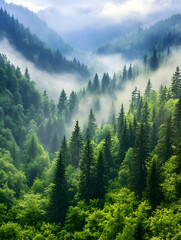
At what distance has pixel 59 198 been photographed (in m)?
48.3

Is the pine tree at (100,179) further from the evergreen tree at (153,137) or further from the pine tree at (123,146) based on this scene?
Answer: the evergreen tree at (153,137)

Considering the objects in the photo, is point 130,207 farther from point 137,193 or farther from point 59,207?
point 59,207

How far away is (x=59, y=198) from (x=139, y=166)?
17522 mm

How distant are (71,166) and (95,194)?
53.9 feet

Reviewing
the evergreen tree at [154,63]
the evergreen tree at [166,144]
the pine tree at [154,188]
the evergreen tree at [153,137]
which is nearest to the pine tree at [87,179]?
the evergreen tree at [166,144]

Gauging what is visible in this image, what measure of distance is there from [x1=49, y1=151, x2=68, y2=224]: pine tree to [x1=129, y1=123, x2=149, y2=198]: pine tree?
13833 mm

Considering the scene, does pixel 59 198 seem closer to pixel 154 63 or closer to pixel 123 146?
pixel 123 146

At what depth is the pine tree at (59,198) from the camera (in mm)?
47344

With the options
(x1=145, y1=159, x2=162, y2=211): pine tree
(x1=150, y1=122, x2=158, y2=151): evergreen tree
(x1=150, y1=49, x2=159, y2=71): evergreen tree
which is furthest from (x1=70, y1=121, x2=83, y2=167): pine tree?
(x1=150, y1=49, x2=159, y2=71): evergreen tree

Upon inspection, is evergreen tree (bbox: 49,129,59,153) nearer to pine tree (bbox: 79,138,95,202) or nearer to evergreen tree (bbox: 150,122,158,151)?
evergreen tree (bbox: 150,122,158,151)

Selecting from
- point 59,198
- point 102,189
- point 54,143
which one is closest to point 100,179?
point 102,189

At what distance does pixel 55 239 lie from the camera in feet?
117

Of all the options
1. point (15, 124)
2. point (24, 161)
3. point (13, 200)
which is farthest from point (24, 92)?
point (13, 200)

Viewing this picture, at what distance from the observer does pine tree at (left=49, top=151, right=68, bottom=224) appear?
4734 cm
